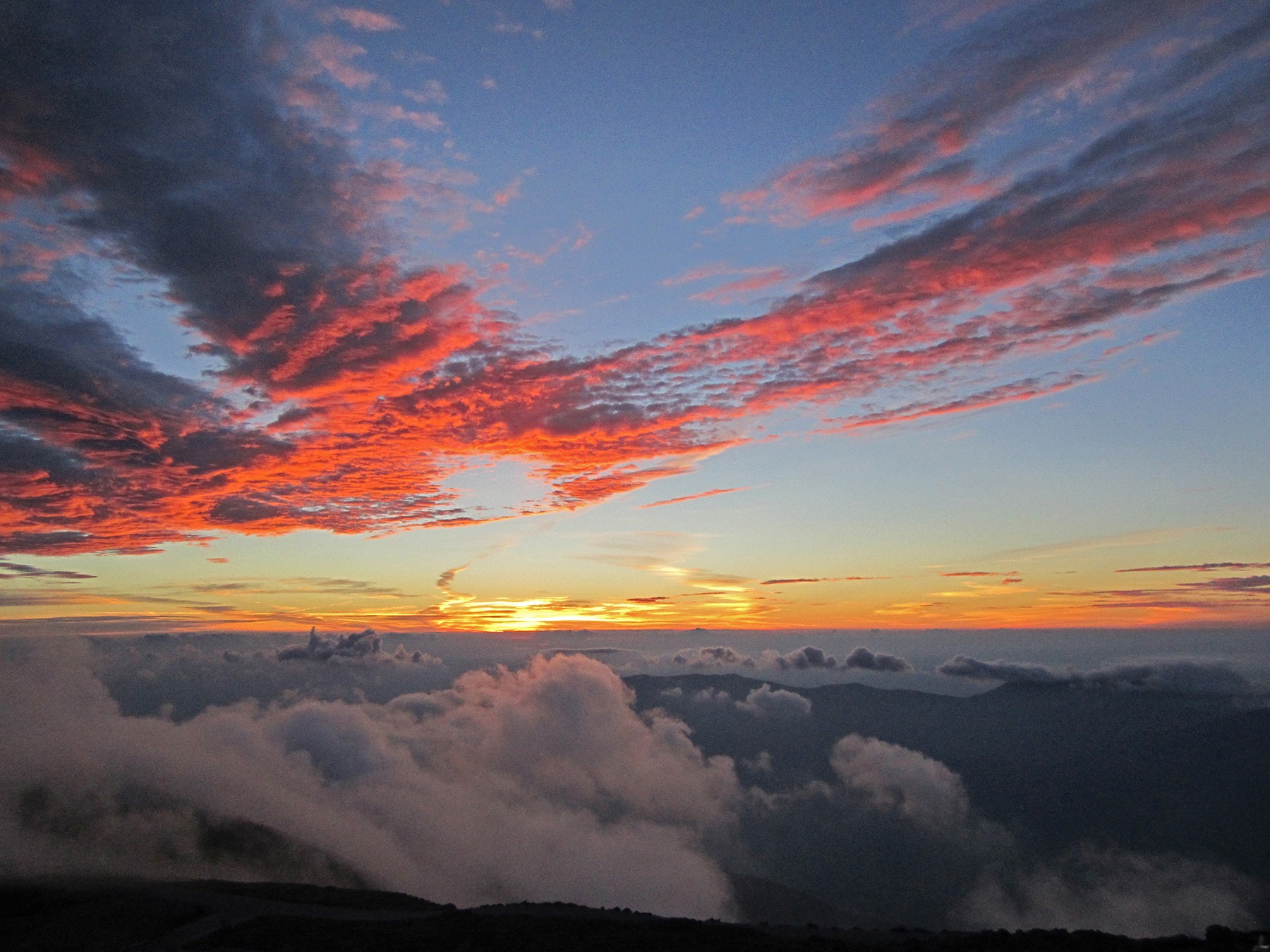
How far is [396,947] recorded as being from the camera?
99125mm

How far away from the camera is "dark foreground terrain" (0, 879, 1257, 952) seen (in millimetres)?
98438


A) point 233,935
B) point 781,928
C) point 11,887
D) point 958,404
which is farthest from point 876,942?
point 11,887

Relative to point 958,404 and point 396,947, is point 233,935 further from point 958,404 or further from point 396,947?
point 958,404

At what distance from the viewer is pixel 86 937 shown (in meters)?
120

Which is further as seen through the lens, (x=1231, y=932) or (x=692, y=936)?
(x=692, y=936)

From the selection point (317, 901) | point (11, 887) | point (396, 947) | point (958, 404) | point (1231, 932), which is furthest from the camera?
point (11, 887)

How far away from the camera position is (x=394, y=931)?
368ft

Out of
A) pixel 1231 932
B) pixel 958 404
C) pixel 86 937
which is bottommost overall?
pixel 86 937

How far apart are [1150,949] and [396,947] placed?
11464 centimetres

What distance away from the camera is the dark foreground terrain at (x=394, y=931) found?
9844 cm

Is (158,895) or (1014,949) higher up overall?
(1014,949)

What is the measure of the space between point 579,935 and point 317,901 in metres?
76.6

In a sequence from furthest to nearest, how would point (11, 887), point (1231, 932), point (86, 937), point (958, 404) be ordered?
1. point (11, 887)
2. point (86, 937)
3. point (1231, 932)
4. point (958, 404)

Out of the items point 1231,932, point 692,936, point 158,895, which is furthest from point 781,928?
point 158,895
